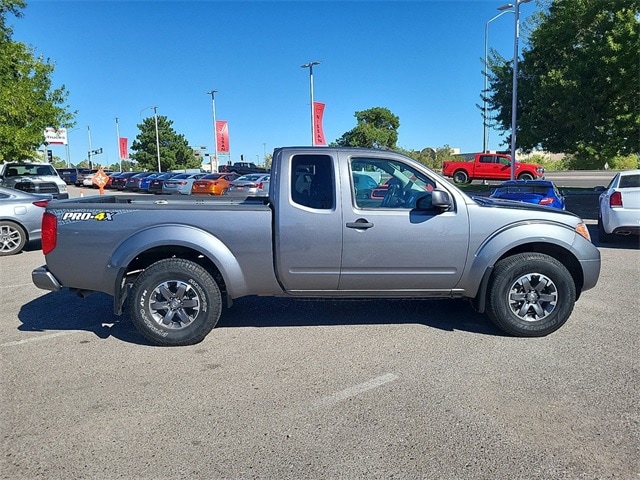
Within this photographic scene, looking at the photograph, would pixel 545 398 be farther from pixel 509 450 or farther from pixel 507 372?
pixel 509 450

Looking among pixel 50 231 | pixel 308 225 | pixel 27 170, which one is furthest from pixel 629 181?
pixel 27 170

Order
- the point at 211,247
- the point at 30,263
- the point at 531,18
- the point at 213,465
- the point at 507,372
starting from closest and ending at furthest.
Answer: the point at 213,465 → the point at 507,372 → the point at 211,247 → the point at 30,263 → the point at 531,18

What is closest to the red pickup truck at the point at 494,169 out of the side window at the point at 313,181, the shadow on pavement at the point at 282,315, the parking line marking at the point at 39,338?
the shadow on pavement at the point at 282,315

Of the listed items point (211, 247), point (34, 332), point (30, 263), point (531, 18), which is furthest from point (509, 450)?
point (531, 18)

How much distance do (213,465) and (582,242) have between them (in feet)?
12.7

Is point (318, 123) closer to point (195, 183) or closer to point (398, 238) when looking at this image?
point (195, 183)

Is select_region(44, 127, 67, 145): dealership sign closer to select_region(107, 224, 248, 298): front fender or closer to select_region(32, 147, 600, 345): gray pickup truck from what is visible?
select_region(32, 147, 600, 345): gray pickup truck

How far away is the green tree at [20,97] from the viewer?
56.2 feet

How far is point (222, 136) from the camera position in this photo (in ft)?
157

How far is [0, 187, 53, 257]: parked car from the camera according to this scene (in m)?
9.13

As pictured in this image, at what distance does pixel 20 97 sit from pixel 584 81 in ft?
68.9

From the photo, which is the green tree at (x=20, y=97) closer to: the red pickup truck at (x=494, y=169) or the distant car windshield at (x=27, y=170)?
the distant car windshield at (x=27, y=170)

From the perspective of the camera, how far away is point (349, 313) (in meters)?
5.30

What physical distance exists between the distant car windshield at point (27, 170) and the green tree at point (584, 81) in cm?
1930
